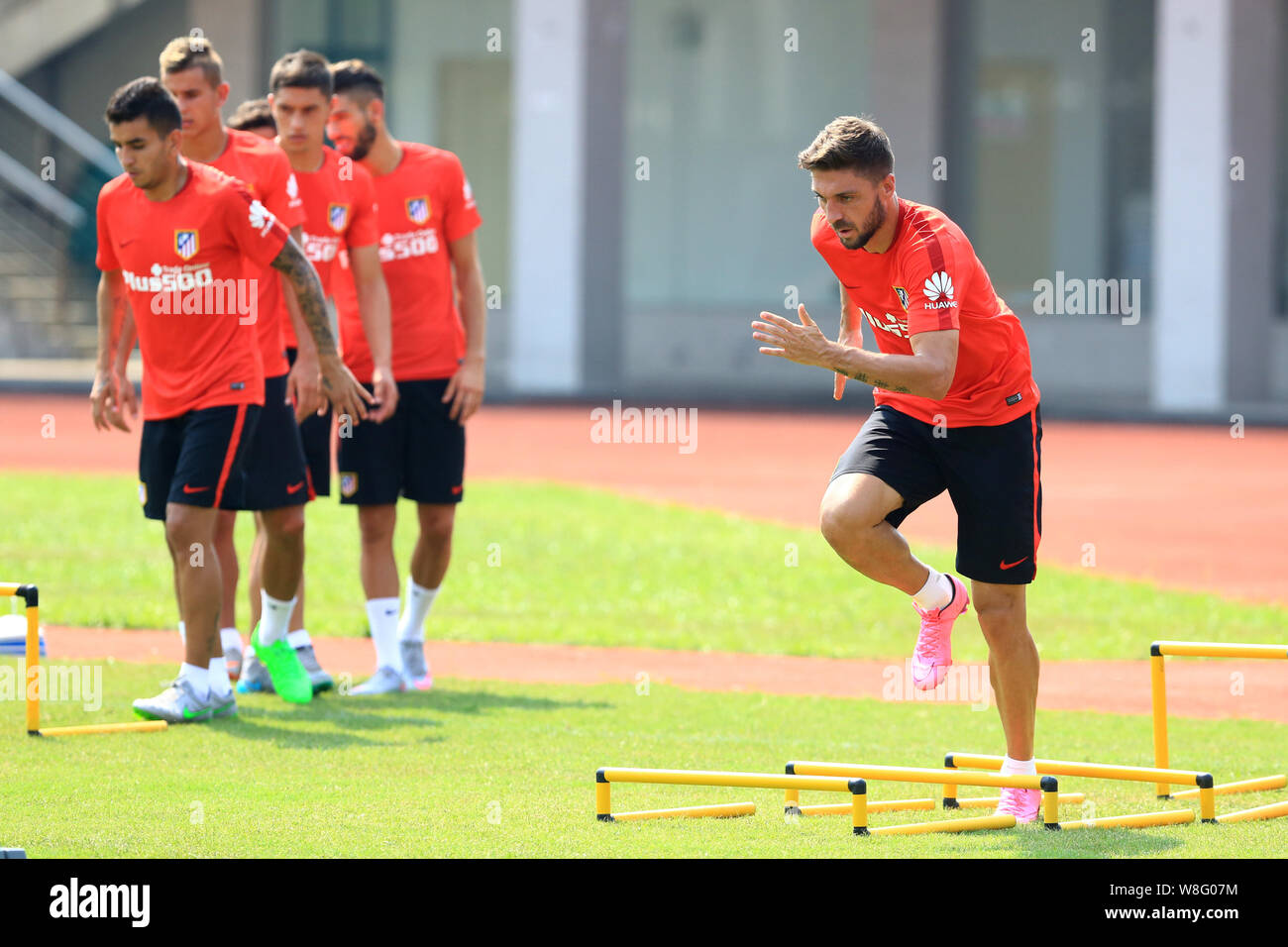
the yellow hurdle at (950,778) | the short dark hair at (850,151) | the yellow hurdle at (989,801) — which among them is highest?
the short dark hair at (850,151)

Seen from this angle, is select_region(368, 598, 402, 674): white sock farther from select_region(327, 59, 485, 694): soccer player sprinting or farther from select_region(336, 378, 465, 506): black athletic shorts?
select_region(336, 378, 465, 506): black athletic shorts

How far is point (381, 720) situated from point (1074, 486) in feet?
38.7

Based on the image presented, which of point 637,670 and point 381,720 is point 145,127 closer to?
point 381,720

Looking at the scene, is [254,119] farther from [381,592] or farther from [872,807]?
[872,807]

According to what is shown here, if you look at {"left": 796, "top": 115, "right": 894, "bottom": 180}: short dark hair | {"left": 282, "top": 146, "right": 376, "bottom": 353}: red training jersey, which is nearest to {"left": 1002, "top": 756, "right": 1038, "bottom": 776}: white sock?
{"left": 796, "top": 115, "right": 894, "bottom": 180}: short dark hair

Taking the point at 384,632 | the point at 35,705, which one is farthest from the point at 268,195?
the point at 35,705

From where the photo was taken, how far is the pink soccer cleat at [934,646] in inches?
243

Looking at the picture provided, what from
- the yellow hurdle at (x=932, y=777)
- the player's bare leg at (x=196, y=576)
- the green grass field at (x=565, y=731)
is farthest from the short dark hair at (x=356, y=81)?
the yellow hurdle at (x=932, y=777)

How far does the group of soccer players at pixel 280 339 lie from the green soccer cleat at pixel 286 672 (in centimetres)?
1

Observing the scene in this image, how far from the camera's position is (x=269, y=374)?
26.3ft

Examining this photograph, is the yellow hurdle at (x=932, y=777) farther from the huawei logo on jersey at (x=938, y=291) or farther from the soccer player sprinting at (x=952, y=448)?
the huawei logo on jersey at (x=938, y=291)

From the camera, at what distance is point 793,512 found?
16500 mm

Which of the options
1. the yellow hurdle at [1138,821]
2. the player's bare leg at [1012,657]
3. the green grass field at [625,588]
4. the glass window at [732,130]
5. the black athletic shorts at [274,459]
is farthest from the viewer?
the glass window at [732,130]
